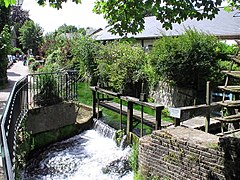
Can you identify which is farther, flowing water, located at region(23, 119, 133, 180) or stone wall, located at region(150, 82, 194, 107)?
stone wall, located at region(150, 82, 194, 107)

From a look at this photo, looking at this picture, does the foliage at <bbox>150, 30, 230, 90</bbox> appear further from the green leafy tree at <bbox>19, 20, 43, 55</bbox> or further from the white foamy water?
the green leafy tree at <bbox>19, 20, 43, 55</bbox>

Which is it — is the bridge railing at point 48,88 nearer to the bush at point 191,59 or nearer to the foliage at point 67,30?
the bush at point 191,59

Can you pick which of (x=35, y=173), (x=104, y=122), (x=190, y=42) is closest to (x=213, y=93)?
(x=190, y=42)

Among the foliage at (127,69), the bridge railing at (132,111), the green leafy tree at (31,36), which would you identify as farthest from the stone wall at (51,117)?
the green leafy tree at (31,36)

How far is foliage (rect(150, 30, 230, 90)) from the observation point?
1316 centimetres

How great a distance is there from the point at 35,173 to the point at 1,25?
21.7m

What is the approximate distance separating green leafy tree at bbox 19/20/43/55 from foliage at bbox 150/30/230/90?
43.7m

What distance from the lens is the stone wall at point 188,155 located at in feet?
17.6

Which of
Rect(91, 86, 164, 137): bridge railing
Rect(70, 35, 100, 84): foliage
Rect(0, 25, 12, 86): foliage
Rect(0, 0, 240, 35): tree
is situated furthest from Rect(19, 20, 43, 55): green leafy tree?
Rect(0, 0, 240, 35): tree

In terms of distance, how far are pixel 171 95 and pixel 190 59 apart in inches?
96.9

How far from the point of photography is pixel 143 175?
7.29 meters

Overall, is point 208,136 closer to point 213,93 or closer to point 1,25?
point 213,93

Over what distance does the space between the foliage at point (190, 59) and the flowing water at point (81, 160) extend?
4.69 meters

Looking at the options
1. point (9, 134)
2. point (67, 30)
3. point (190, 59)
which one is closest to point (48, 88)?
point (9, 134)
